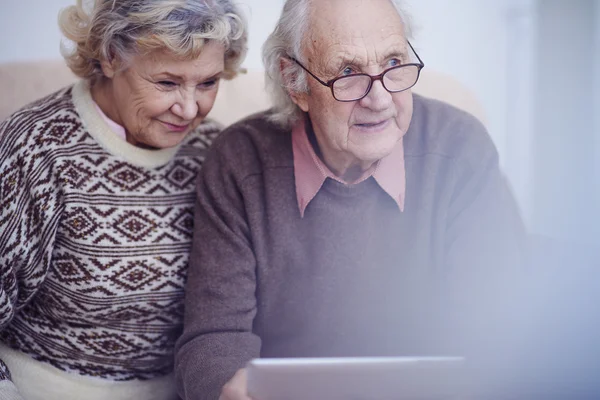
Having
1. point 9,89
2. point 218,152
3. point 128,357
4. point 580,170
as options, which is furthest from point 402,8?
point 580,170

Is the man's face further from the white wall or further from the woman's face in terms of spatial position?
the white wall

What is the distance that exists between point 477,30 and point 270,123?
1.63 m

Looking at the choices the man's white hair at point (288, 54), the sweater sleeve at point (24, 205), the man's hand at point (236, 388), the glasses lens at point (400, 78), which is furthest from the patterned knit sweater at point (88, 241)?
the glasses lens at point (400, 78)

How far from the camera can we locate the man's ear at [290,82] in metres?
1.39

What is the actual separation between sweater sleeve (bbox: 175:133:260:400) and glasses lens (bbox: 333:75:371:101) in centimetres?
30

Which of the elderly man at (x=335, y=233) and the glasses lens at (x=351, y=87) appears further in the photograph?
the elderly man at (x=335, y=233)

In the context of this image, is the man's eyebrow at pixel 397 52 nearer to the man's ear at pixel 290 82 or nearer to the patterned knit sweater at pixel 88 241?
the man's ear at pixel 290 82

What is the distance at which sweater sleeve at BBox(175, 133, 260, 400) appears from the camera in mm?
1351

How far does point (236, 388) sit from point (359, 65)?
2.09ft

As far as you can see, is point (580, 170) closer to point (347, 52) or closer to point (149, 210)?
point (347, 52)

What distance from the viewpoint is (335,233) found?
143 cm

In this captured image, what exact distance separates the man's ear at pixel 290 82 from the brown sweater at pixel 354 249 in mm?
110

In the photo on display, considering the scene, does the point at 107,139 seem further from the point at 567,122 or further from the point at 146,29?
the point at 567,122

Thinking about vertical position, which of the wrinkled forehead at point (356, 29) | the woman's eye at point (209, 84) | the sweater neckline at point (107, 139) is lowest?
the sweater neckline at point (107, 139)
